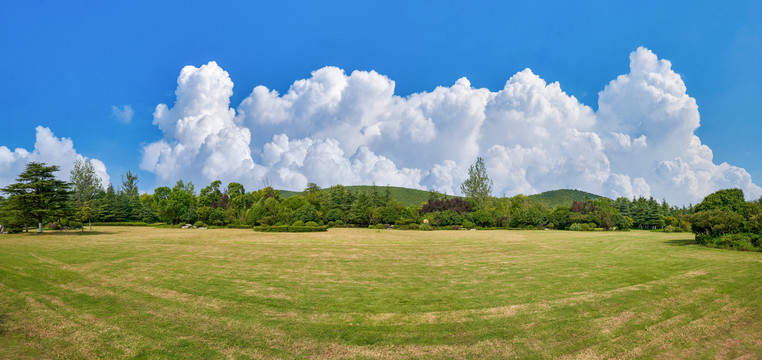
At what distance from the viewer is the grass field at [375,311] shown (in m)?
6.29

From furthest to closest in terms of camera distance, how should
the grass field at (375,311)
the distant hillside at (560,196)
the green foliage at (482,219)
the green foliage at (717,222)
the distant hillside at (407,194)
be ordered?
the distant hillside at (560,196) < the distant hillside at (407,194) < the green foliage at (482,219) < the green foliage at (717,222) < the grass field at (375,311)

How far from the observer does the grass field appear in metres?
6.29

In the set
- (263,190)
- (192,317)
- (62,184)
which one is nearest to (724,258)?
(192,317)

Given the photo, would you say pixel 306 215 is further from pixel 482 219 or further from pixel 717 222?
pixel 717 222

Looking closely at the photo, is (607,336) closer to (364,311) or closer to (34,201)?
(364,311)

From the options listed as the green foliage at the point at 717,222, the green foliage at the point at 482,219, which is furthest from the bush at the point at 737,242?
the green foliage at the point at 482,219

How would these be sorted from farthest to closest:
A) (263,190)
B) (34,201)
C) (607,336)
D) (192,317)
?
(263,190) < (34,201) < (192,317) < (607,336)

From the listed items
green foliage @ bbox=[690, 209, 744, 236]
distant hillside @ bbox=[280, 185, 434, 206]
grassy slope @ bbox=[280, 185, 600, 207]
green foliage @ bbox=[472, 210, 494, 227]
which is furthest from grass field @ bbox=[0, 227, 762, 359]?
distant hillside @ bbox=[280, 185, 434, 206]

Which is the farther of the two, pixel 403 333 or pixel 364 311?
pixel 364 311

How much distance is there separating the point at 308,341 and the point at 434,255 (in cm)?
1409

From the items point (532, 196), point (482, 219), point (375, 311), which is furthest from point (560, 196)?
point (375, 311)

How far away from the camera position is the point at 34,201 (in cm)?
3419

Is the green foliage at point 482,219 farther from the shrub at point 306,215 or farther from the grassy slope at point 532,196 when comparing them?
the grassy slope at point 532,196

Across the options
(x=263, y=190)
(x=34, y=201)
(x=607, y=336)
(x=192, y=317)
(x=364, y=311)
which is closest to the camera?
(x=607, y=336)
